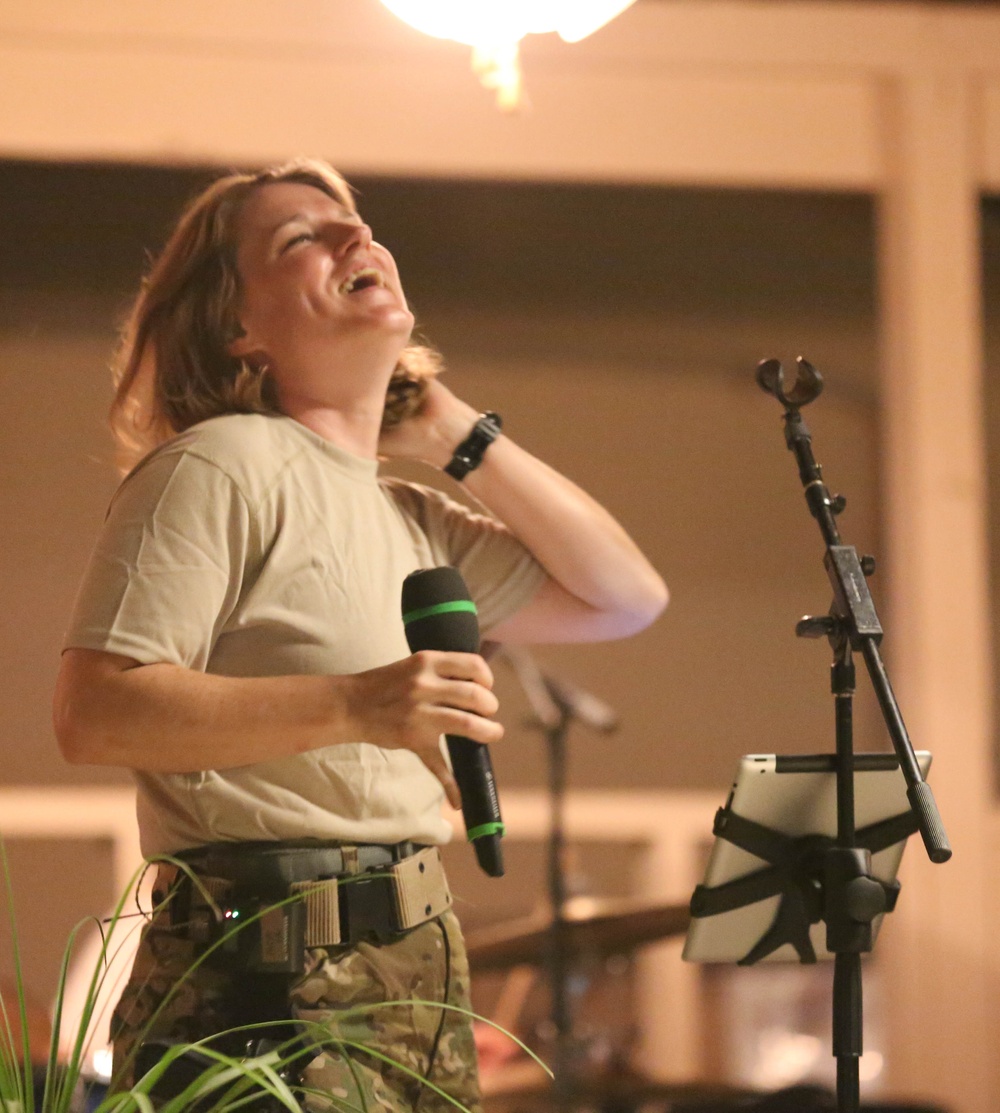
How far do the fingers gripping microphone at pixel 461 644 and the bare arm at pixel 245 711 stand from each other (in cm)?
3

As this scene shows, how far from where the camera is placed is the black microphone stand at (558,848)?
112 inches

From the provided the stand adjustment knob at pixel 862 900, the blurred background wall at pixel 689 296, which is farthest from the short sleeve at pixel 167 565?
the blurred background wall at pixel 689 296

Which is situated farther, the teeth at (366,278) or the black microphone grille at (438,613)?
the teeth at (366,278)

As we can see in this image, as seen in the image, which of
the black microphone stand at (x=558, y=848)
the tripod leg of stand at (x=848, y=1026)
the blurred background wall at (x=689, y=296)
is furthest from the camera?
the blurred background wall at (x=689, y=296)

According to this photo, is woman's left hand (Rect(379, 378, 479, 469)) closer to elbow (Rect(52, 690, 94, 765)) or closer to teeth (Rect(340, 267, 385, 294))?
teeth (Rect(340, 267, 385, 294))

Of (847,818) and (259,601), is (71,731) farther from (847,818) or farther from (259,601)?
(847,818)

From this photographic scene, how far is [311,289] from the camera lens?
158 cm

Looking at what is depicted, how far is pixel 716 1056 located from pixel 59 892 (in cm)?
182

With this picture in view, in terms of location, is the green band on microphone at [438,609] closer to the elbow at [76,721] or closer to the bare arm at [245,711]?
the bare arm at [245,711]

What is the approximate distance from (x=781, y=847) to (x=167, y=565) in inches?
28.9

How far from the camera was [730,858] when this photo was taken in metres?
1.56

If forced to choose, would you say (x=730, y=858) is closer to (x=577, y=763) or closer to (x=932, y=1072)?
(x=577, y=763)

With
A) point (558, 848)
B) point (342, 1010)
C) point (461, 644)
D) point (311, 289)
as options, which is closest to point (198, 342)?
point (311, 289)

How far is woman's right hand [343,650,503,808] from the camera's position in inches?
49.8
